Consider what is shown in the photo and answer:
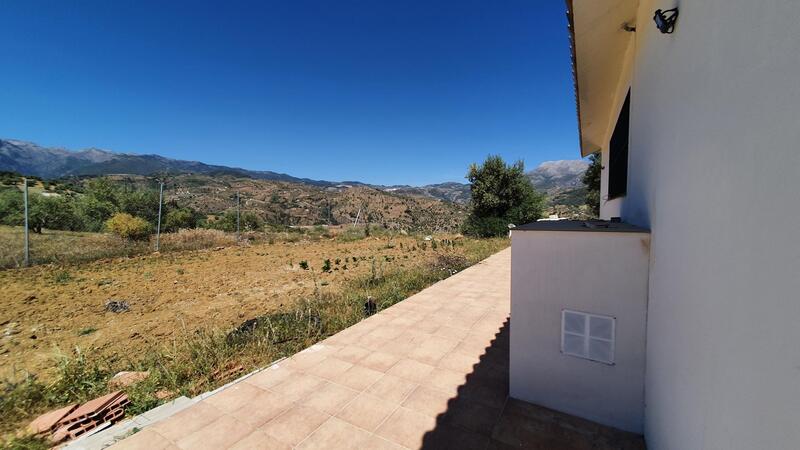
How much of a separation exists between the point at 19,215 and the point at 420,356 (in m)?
24.6

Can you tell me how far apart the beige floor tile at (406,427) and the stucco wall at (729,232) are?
6.26ft

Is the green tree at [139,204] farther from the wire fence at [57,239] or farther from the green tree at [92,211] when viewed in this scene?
the wire fence at [57,239]

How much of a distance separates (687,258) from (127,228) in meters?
20.6

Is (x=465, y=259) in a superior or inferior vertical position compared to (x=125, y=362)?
superior

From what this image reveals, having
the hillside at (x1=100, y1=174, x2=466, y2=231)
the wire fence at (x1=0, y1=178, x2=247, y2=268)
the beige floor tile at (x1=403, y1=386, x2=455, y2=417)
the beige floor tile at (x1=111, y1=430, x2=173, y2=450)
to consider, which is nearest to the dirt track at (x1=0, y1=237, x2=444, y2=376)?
the wire fence at (x1=0, y1=178, x2=247, y2=268)

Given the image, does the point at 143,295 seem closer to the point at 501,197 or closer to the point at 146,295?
the point at 146,295

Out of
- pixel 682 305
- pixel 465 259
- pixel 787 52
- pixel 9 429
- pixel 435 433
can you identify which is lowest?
pixel 9 429

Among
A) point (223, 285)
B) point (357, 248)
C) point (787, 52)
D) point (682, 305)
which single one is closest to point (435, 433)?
point (682, 305)

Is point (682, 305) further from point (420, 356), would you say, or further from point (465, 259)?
point (465, 259)

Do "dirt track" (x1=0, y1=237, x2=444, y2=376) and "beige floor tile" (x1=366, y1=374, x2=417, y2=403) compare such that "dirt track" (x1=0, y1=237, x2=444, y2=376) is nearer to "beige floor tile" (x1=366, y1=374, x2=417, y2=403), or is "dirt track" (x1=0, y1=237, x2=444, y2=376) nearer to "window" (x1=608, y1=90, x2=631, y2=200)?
"beige floor tile" (x1=366, y1=374, x2=417, y2=403)

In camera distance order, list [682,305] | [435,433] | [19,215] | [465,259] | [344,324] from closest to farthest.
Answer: [682,305], [435,433], [344,324], [465,259], [19,215]

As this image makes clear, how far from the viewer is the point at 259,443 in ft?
9.18

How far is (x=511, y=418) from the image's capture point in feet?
10.1

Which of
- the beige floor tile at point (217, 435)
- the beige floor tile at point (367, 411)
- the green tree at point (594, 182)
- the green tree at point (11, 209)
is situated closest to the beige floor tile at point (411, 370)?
the beige floor tile at point (367, 411)
